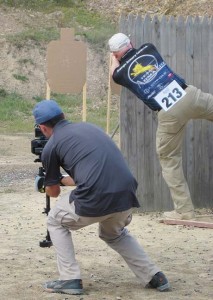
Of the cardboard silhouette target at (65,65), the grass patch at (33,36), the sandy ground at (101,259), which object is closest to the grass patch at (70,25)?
the grass patch at (33,36)

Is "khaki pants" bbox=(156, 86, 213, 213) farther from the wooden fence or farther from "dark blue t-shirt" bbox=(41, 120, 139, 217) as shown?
"dark blue t-shirt" bbox=(41, 120, 139, 217)

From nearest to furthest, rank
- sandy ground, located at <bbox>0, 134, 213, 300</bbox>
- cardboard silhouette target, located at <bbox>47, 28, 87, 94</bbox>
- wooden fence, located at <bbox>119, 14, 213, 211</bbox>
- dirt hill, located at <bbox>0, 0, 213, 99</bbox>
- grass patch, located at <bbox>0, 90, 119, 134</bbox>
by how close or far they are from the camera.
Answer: sandy ground, located at <bbox>0, 134, 213, 300</bbox> → wooden fence, located at <bbox>119, 14, 213, 211</bbox> → cardboard silhouette target, located at <bbox>47, 28, 87, 94</bbox> → grass patch, located at <bbox>0, 90, 119, 134</bbox> → dirt hill, located at <bbox>0, 0, 213, 99</bbox>

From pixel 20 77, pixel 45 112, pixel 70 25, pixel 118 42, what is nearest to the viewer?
pixel 45 112

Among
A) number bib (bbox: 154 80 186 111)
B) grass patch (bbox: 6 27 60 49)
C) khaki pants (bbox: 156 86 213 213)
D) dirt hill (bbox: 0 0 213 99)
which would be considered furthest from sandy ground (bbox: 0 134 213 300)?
grass patch (bbox: 6 27 60 49)

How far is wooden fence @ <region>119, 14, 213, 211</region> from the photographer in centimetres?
887

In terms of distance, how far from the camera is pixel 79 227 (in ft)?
19.4

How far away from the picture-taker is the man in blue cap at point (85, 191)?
5617mm

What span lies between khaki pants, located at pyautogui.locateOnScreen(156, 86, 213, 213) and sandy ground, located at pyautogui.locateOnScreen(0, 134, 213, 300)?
383 millimetres

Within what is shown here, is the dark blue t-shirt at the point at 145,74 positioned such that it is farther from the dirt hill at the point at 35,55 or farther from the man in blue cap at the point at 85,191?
the dirt hill at the point at 35,55

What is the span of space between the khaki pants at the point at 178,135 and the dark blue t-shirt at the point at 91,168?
2530 millimetres

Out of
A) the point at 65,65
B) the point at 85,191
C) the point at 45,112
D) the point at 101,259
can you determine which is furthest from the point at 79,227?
the point at 65,65

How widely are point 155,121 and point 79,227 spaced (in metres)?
3.22

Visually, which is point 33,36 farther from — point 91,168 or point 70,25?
point 91,168

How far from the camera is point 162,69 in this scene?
822 centimetres
